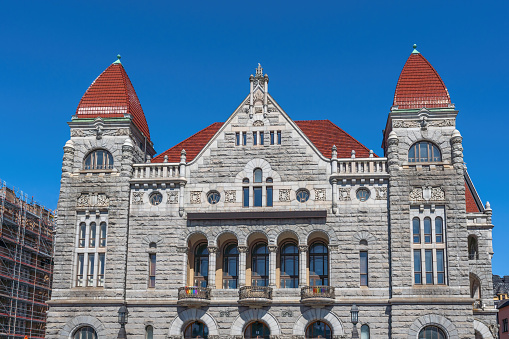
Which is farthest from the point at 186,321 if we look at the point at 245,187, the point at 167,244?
the point at 245,187

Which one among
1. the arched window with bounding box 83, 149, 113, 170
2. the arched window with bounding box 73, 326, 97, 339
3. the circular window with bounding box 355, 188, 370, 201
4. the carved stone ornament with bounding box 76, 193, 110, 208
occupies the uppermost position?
the arched window with bounding box 83, 149, 113, 170

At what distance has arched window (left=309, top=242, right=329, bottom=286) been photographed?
141 ft

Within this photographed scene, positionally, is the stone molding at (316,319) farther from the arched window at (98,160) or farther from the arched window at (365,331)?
the arched window at (98,160)

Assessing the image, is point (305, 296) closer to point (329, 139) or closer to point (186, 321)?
point (186, 321)

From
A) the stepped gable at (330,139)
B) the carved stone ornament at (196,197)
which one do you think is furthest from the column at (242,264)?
the stepped gable at (330,139)

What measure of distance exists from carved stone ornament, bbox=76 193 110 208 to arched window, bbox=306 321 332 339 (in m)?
15.2

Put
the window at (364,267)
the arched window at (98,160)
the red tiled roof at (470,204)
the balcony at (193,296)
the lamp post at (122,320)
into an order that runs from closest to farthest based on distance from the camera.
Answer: the lamp post at (122,320)
the balcony at (193,296)
the window at (364,267)
the arched window at (98,160)
the red tiled roof at (470,204)

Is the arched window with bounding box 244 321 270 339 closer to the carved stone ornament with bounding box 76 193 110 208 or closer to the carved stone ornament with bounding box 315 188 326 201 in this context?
the carved stone ornament with bounding box 315 188 326 201

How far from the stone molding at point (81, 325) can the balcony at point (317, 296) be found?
1256cm

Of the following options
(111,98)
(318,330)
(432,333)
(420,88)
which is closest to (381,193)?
(420,88)

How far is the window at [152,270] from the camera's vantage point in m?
43.1

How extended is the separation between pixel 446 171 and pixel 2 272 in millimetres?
32994

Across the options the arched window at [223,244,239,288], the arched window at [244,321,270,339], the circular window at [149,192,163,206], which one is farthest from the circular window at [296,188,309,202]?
the circular window at [149,192,163,206]

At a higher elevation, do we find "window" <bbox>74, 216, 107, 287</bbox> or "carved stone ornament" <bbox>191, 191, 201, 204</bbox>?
"carved stone ornament" <bbox>191, 191, 201, 204</bbox>
